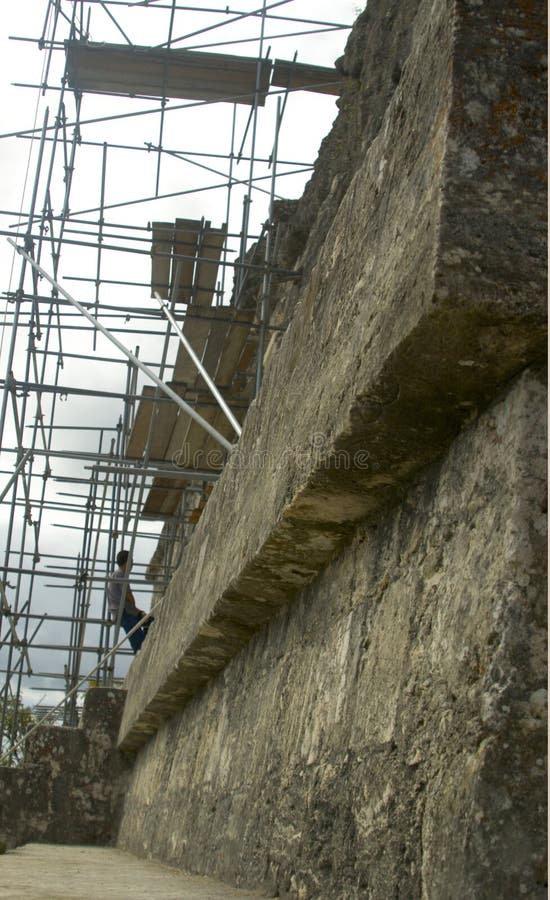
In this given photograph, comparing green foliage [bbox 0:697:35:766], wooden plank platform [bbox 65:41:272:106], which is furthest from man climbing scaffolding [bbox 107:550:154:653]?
wooden plank platform [bbox 65:41:272:106]

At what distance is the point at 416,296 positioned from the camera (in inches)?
75.2

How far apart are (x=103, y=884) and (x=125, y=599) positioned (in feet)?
21.6

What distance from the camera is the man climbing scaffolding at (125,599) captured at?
9297 millimetres

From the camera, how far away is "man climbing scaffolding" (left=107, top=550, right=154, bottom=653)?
930cm

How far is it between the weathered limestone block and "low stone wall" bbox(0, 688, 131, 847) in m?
4.46

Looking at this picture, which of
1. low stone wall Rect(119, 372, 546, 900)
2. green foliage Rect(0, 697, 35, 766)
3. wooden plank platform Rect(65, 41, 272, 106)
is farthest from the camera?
wooden plank platform Rect(65, 41, 272, 106)

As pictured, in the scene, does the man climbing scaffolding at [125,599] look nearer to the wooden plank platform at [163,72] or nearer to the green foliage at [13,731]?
the green foliage at [13,731]

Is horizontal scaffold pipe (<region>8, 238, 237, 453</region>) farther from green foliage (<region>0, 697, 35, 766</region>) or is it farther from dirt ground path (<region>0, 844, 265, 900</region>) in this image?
dirt ground path (<region>0, 844, 265, 900</region>)

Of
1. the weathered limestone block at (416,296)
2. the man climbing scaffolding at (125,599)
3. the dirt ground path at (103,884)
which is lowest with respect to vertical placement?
the dirt ground path at (103,884)

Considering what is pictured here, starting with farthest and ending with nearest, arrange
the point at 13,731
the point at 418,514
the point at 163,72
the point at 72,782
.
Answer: the point at 163,72 → the point at 13,731 → the point at 72,782 → the point at 418,514

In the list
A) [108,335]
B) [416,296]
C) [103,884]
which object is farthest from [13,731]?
[416,296]

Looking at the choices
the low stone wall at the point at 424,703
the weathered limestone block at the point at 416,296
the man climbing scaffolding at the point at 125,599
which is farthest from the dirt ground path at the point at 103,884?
the man climbing scaffolding at the point at 125,599

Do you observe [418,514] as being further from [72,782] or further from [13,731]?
[13,731]

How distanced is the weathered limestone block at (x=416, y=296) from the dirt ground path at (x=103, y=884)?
87cm
